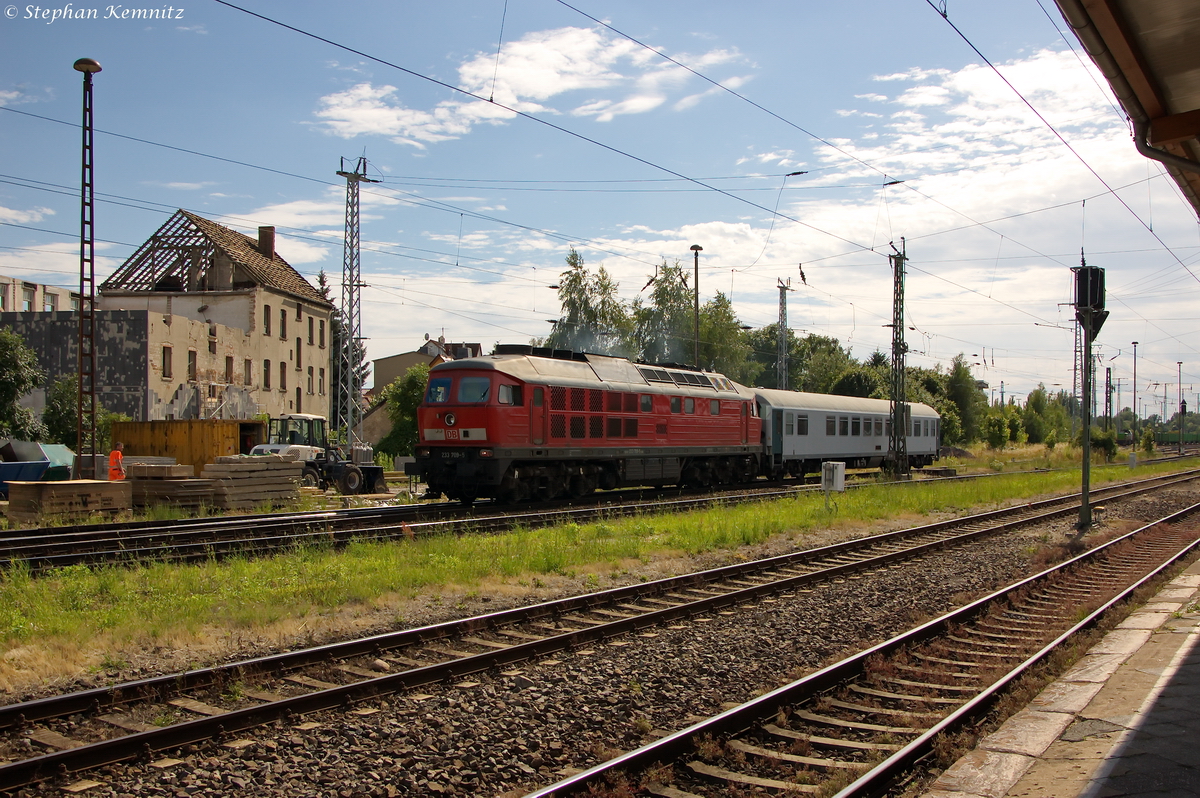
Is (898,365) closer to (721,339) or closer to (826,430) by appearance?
(826,430)

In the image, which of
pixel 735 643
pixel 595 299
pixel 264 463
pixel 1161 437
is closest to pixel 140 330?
pixel 264 463

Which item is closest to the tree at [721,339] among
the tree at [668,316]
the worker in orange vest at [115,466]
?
the tree at [668,316]

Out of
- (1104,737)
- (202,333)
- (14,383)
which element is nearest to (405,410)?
(202,333)

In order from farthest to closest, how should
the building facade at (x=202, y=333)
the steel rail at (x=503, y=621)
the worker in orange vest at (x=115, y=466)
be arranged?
the building facade at (x=202, y=333), the worker in orange vest at (x=115, y=466), the steel rail at (x=503, y=621)

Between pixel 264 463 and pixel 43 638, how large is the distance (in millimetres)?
13197

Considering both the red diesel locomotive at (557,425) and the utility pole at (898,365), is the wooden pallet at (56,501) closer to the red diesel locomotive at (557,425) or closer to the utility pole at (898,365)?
the red diesel locomotive at (557,425)

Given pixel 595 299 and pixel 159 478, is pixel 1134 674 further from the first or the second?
pixel 595 299

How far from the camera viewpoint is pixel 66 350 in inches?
1480

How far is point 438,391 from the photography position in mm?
19734

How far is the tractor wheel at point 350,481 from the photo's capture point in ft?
85.6

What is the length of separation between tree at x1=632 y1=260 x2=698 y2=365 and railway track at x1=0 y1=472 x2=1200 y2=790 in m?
47.2

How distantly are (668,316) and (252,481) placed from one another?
135ft

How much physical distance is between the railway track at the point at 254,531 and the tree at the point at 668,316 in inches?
1509

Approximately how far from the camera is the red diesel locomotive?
18844 millimetres
